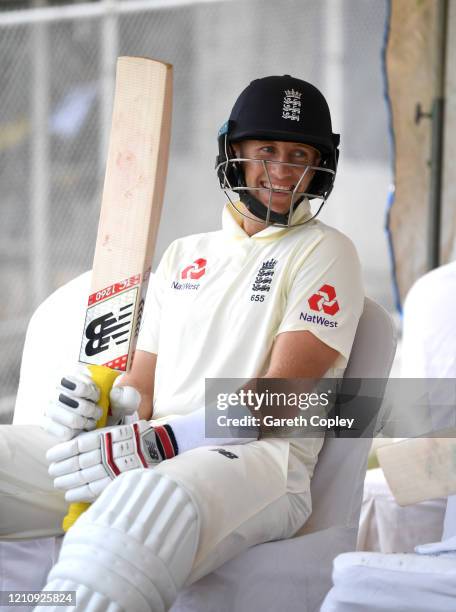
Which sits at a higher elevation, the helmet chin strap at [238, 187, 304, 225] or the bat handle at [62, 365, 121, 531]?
the helmet chin strap at [238, 187, 304, 225]

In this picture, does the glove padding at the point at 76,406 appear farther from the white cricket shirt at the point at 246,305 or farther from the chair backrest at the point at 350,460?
the chair backrest at the point at 350,460

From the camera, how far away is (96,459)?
5.45 ft

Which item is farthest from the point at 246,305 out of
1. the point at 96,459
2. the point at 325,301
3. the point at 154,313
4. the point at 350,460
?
the point at 96,459

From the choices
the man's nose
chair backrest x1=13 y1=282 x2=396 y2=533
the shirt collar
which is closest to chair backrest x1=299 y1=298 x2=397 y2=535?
chair backrest x1=13 y1=282 x2=396 y2=533

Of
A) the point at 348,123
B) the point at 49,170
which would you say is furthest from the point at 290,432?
the point at 348,123

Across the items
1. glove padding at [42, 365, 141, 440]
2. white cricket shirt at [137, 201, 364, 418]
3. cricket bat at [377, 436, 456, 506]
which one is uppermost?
white cricket shirt at [137, 201, 364, 418]

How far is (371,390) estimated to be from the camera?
6.47ft

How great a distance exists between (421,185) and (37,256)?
2.48m

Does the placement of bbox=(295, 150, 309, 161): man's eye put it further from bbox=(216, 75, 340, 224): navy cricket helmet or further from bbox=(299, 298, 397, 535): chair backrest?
bbox=(299, 298, 397, 535): chair backrest

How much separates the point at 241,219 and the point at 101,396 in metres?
0.63

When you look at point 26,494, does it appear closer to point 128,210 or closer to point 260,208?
point 128,210

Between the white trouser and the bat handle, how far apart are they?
0.10m

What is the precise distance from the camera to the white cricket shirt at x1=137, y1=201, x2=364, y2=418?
6.30 feet

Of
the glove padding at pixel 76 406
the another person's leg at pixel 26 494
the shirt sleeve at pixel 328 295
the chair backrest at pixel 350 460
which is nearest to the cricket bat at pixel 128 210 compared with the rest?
the glove padding at pixel 76 406
